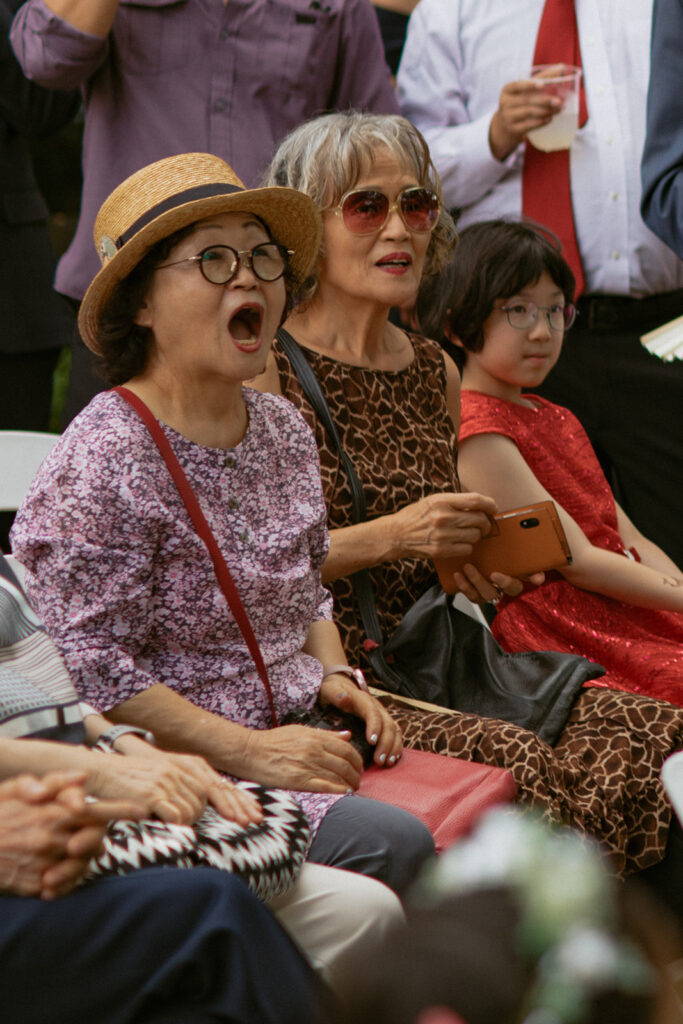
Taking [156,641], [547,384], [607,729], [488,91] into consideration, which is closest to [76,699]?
[156,641]

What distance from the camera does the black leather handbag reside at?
245 cm

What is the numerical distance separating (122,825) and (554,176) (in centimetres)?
291

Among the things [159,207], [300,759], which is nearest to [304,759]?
[300,759]

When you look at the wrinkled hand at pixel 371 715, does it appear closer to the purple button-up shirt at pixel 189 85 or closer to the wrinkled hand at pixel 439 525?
the wrinkled hand at pixel 439 525

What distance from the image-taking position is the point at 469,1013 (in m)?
0.67

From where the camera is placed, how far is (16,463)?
8.10 feet

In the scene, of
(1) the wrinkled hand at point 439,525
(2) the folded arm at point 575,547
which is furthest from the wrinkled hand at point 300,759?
(2) the folded arm at point 575,547

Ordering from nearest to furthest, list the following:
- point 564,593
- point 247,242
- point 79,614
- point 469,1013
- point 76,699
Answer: point 469,1013 < point 76,699 < point 79,614 < point 247,242 < point 564,593

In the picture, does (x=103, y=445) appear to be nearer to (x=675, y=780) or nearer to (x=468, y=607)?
(x=675, y=780)

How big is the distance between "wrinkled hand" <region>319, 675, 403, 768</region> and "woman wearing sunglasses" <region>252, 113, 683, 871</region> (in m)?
0.15

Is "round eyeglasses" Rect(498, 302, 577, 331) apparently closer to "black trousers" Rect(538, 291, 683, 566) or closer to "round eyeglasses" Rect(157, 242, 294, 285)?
"black trousers" Rect(538, 291, 683, 566)

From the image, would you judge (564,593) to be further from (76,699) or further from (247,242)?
(76,699)

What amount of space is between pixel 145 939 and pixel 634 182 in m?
3.13

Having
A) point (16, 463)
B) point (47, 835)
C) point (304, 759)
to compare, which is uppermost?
point (47, 835)
